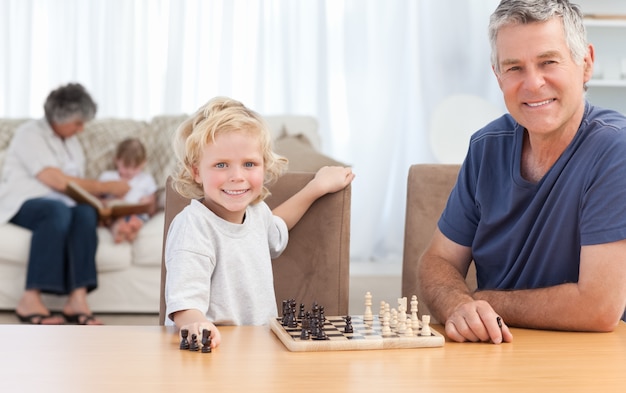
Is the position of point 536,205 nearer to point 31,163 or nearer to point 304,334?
point 304,334

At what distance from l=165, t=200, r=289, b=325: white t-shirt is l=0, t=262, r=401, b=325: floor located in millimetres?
2677

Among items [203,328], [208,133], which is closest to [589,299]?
[203,328]

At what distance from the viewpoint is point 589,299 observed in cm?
169

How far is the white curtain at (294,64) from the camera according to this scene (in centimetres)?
629

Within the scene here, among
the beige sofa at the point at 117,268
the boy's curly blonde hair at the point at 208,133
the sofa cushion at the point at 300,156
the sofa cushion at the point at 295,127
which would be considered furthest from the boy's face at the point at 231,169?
the sofa cushion at the point at 295,127

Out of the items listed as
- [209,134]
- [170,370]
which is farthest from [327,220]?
[170,370]

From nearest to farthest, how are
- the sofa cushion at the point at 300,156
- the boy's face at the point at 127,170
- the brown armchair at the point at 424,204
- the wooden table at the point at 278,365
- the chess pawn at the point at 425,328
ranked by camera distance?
the wooden table at the point at 278,365, the chess pawn at the point at 425,328, the brown armchair at the point at 424,204, the sofa cushion at the point at 300,156, the boy's face at the point at 127,170

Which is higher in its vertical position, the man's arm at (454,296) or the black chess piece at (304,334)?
the man's arm at (454,296)

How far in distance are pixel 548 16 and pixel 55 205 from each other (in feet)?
11.3

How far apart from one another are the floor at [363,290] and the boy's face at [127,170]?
2.62 ft

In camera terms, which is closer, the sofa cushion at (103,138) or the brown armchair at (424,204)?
the brown armchair at (424,204)

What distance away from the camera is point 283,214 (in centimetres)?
209

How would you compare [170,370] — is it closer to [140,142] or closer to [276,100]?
[140,142]

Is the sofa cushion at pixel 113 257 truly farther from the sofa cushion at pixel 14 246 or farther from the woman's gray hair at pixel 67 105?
the woman's gray hair at pixel 67 105
